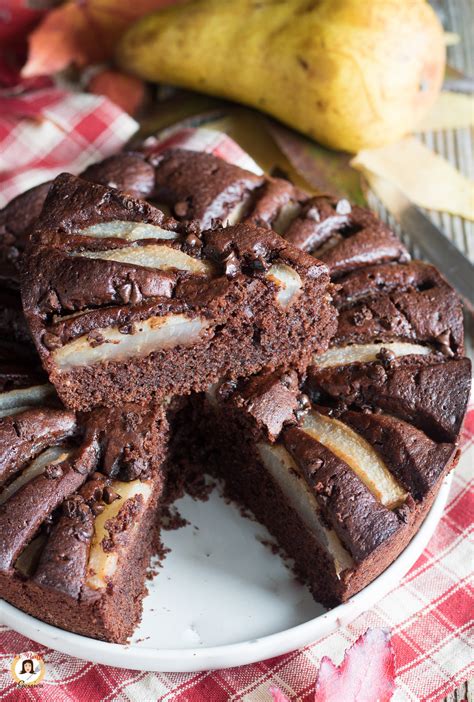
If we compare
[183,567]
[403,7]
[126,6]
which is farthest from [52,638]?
[126,6]

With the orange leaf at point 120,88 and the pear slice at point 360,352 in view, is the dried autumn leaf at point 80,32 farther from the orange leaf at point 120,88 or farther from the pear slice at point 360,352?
the pear slice at point 360,352

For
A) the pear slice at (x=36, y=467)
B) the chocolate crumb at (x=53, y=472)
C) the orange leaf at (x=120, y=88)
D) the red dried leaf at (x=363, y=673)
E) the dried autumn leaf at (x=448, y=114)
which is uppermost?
the dried autumn leaf at (x=448, y=114)

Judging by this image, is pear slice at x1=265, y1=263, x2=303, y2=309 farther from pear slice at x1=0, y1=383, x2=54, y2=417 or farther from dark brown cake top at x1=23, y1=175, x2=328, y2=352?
pear slice at x1=0, y1=383, x2=54, y2=417

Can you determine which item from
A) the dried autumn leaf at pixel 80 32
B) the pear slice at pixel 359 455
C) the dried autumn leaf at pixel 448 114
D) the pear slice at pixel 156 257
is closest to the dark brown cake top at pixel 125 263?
the pear slice at pixel 156 257

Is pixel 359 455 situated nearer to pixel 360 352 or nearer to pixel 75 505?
pixel 360 352

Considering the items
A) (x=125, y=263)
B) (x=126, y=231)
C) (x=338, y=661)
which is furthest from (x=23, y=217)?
(x=338, y=661)

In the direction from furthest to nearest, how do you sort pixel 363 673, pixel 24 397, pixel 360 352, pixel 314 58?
pixel 314 58 < pixel 360 352 < pixel 24 397 < pixel 363 673

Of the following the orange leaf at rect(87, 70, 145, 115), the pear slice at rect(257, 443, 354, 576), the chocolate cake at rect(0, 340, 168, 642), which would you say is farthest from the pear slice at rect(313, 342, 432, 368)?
the orange leaf at rect(87, 70, 145, 115)
